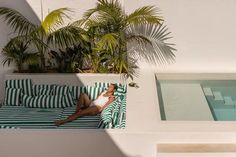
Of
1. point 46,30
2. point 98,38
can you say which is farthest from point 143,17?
point 46,30

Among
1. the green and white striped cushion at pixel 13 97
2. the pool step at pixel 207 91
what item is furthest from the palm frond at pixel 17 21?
the pool step at pixel 207 91

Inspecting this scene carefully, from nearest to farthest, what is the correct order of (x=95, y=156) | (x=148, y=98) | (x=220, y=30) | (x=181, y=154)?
(x=181, y=154), (x=95, y=156), (x=148, y=98), (x=220, y=30)

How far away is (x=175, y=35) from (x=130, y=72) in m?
1.28

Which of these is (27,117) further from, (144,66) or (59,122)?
(144,66)

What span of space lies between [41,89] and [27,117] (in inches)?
41.6

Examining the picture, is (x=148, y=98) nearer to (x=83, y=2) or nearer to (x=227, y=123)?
(x=227, y=123)

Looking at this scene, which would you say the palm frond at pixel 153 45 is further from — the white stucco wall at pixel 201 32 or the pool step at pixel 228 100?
the pool step at pixel 228 100

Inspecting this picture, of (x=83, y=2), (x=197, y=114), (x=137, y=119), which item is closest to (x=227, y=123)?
(x=197, y=114)

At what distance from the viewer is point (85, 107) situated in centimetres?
876

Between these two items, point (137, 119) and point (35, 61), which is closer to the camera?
point (137, 119)

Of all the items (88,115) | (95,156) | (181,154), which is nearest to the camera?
(181,154)

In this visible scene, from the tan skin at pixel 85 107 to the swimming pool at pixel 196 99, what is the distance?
3.21 ft

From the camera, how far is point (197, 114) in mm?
7258

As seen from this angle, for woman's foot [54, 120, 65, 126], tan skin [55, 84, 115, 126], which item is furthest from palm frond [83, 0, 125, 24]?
woman's foot [54, 120, 65, 126]
